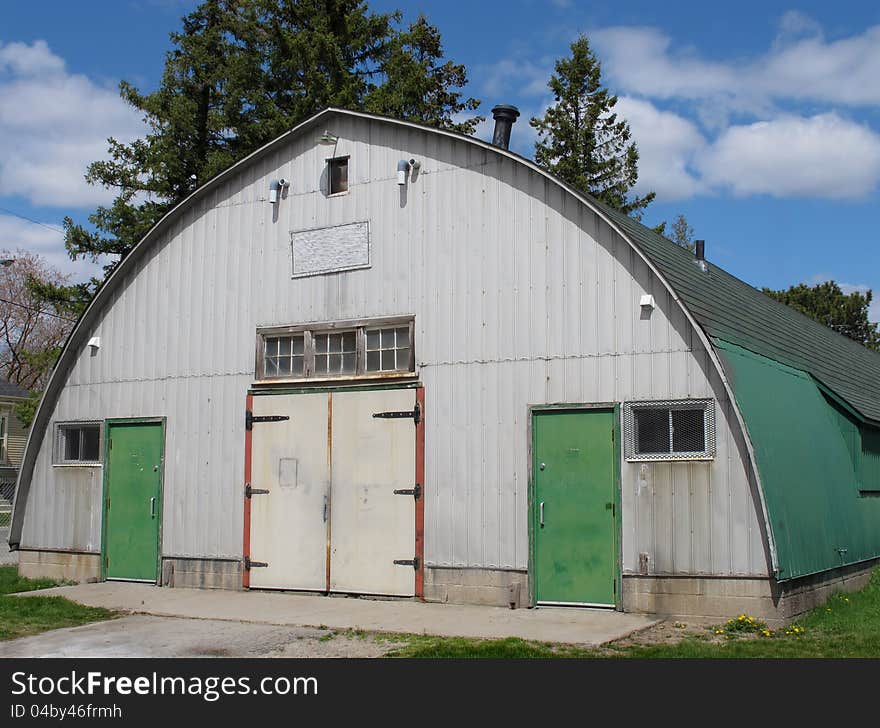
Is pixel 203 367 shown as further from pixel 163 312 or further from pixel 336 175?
pixel 336 175

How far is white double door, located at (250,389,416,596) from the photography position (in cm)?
1200

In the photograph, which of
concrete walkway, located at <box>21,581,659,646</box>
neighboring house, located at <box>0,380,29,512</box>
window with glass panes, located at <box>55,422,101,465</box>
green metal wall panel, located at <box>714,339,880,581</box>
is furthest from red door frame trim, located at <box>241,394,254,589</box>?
neighboring house, located at <box>0,380,29,512</box>

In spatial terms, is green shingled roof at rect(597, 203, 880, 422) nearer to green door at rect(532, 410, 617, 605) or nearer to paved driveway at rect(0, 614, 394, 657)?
green door at rect(532, 410, 617, 605)

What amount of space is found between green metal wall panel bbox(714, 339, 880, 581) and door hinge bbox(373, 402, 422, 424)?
11.4 feet

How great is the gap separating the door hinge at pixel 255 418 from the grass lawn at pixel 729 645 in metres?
4.37

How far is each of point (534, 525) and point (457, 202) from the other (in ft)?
12.5

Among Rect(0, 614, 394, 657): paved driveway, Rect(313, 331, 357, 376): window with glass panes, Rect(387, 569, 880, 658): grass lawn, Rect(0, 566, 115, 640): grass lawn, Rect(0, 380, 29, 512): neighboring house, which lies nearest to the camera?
Rect(387, 569, 880, 658): grass lawn

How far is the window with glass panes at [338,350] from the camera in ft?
40.4

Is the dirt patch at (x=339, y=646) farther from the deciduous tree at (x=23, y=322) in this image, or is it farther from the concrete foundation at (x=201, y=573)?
the deciduous tree at (x=23, y=322)

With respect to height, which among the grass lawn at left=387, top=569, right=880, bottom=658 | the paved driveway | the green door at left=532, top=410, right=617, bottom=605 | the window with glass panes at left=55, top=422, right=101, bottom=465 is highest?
the window with glass panes at left=55, top=422, right=101, bottom=465

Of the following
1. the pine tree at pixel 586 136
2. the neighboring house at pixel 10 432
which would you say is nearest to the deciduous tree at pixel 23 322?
the neighboring house at pixel 10 432

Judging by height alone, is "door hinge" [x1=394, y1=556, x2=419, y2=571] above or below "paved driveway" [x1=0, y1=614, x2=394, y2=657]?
above

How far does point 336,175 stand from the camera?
42.9 ft
